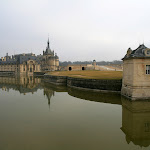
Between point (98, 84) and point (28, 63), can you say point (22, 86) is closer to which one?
point (98, 84)

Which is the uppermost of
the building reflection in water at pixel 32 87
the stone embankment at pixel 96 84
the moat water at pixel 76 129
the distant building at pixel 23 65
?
the distant building at pixel 23 65

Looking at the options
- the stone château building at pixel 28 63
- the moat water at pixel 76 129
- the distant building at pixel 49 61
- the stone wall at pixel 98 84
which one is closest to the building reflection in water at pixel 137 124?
the moat water at pixel 76 129

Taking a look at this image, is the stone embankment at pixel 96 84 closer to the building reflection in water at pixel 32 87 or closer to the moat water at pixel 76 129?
the building reflection in water at pixel 32 87

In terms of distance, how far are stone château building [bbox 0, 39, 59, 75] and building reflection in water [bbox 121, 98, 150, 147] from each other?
63692 millimetres

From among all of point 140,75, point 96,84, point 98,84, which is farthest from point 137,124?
point 96,84

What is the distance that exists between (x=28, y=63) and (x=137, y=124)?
6855 cm

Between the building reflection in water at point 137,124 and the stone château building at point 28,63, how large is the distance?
63.7 m

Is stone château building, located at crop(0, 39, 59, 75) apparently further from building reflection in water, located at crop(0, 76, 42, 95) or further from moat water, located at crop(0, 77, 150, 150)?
moat water, located at crop(0, 77, 150, 150)

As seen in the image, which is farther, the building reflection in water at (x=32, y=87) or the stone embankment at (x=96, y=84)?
the building reflection in water at (x=32, y=87)

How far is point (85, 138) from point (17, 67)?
75907 millimetres

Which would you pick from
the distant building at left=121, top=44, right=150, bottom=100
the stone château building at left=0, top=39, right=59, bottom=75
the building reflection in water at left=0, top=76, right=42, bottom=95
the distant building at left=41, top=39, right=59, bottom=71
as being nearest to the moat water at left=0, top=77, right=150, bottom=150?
the distant building at left=121, top=44, right=150, bottom=100

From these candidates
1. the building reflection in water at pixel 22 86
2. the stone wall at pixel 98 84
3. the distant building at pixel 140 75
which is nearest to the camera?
the distant building at pixel 140 75

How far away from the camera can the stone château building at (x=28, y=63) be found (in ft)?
230

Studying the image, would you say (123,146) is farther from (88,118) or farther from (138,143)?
(88,118)
